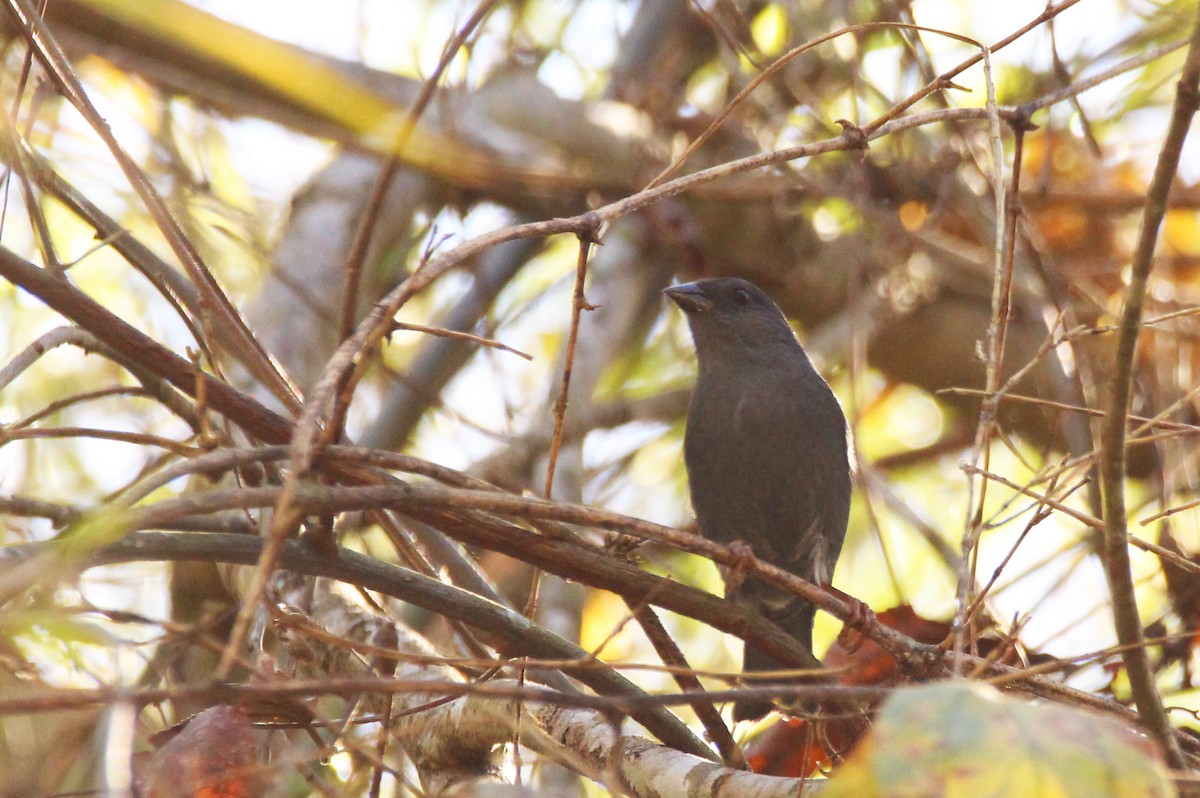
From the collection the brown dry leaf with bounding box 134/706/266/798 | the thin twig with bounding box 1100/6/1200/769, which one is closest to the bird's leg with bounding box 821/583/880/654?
the thin twig with bounding box 1100/6/1200/769

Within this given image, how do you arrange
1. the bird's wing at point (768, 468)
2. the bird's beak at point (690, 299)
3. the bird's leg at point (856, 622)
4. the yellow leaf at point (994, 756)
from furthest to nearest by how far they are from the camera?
the bird's beak at point (690, 299), the bird's wing at point (768, 468), the bird's leg at point (856, 622), the yellow leaf at point (994, 756)

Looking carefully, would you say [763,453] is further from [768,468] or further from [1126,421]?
[1126,421]

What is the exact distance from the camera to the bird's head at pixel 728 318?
479 centimetres

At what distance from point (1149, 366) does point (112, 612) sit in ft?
16.7

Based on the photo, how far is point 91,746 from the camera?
251cm

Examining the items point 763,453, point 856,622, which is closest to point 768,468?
point 763,453

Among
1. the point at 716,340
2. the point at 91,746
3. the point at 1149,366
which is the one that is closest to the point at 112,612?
the point at 91,746

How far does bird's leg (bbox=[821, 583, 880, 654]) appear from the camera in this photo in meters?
2.77

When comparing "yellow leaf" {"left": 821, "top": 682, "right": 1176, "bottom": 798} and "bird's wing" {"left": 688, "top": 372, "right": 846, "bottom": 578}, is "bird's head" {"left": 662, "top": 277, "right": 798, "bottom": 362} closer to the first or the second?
"bird's wing" {"left": 688, "top": 372, "right": 846, "bottom": 578}

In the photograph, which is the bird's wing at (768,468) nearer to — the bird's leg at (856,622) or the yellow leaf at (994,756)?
Result: the bird's leg at (856,622)

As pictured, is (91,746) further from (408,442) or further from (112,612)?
(408,442)

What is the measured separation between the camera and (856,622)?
2865mm

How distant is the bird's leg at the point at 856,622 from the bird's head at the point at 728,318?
1376 millimetres

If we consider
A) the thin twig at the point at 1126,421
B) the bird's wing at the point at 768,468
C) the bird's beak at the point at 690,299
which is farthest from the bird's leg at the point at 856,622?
the bird's beak at the point at 690,299
